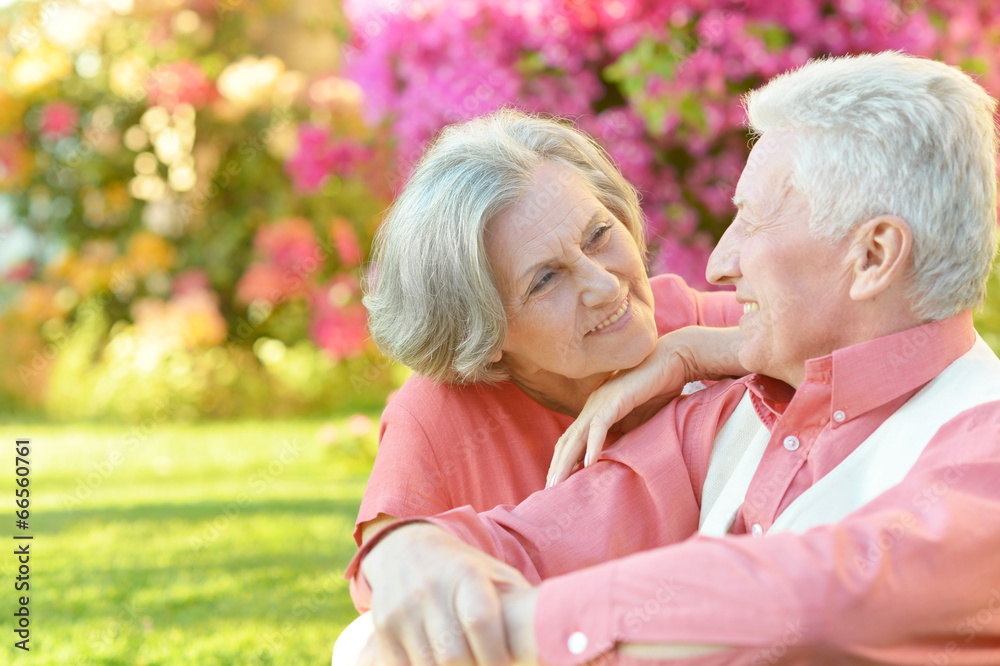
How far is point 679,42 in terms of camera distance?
403 centimetres

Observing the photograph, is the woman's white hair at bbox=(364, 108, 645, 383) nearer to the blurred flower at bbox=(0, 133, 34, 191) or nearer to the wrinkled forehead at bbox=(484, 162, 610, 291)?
the wrinkled forehead at bbox=(484, 162, 610, 291)

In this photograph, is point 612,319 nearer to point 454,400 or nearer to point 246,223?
point 454,400

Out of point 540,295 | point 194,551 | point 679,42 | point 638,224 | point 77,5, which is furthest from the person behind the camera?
point 77,5

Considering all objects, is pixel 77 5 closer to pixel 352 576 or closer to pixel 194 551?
pixel 194 551

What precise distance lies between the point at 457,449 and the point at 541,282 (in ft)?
1.52

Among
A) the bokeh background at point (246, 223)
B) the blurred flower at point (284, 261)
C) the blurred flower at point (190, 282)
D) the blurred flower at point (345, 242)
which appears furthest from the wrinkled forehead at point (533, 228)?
the blurred flower at point (190, 282)

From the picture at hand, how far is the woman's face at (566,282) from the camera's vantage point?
2402 mm

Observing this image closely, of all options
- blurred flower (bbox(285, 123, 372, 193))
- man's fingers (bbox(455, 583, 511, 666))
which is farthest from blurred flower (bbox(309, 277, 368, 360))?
man's fingers (bbox(455, 583, 511, 666))

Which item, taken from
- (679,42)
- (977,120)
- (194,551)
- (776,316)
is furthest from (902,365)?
(194,551)

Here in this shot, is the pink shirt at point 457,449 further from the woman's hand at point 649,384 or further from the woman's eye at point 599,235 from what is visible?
the woman's eye at point 599,235

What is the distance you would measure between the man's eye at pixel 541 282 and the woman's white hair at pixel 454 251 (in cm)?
10

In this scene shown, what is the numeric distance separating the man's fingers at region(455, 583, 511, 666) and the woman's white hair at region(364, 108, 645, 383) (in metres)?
0.97

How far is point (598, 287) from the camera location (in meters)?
2.41

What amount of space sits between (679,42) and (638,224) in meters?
1.55
